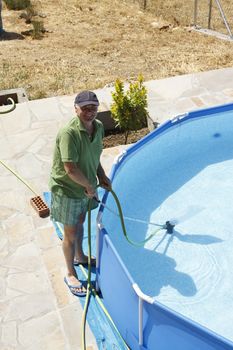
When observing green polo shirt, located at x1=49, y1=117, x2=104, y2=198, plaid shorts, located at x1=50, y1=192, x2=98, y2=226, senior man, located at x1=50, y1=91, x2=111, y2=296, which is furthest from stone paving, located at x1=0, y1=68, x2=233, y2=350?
green polo shirt, located at x1=49, y1=117, x2=104, y2=198

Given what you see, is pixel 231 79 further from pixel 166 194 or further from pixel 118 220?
pixel 118 220

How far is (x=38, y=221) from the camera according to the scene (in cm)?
616

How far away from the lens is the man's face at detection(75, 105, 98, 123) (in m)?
4.27

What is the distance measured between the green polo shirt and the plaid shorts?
0.06 m

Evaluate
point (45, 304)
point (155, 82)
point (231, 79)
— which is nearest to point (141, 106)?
point (155, 82)

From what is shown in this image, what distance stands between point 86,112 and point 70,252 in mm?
1496

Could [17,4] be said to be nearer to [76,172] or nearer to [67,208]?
[67,208]

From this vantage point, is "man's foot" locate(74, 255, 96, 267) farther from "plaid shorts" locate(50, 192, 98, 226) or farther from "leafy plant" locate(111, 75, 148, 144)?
"leafy plant" locate(111, 75, 148, 144)

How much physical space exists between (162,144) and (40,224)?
2.17m

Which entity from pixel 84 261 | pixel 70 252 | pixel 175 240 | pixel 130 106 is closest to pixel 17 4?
pixel 130 106

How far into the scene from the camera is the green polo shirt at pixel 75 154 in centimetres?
426

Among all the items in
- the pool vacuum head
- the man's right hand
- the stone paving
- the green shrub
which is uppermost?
the man's right hand

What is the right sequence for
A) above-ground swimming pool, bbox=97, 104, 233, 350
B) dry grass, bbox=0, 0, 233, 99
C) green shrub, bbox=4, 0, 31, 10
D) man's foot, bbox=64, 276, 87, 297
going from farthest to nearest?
green shrub, bbox=4, 0, 31, 10 → dry grass, bbox=0, 0, 233, 99 → man's foot, bbox=64, 276, 87, 297 → above-ground swimming pool, bbox=97, 104, 233, 350

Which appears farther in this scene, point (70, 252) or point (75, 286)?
point (75, 286)
